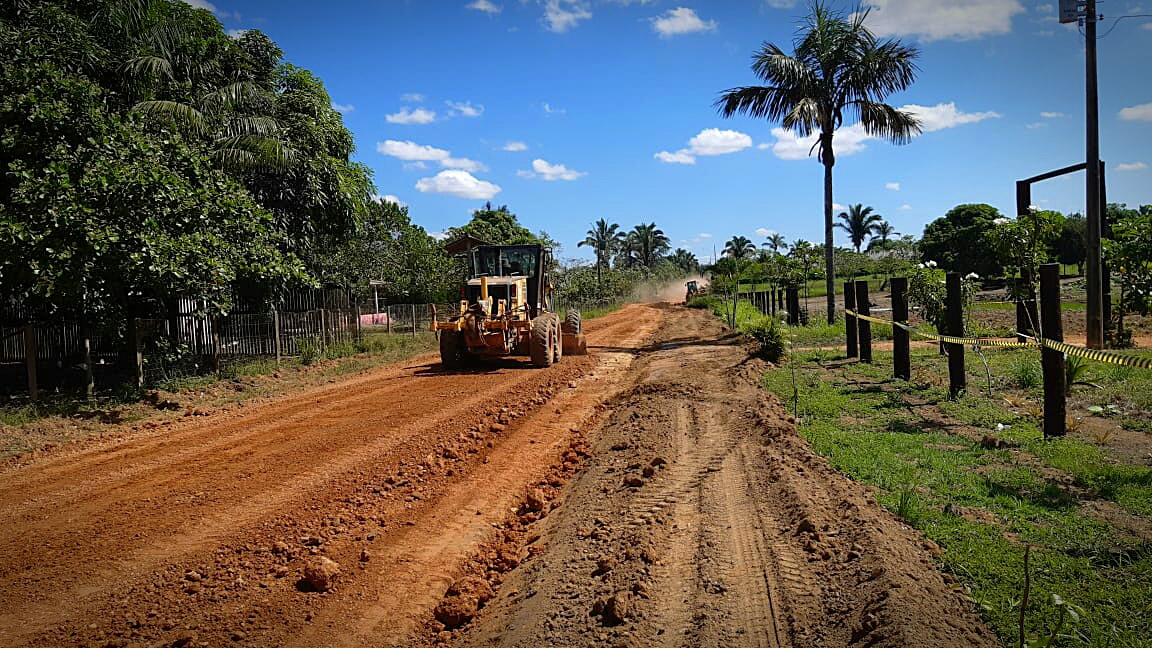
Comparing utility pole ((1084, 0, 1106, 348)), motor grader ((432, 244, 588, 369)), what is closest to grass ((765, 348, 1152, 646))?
utility pole ((1084, 0, 1106, 348))

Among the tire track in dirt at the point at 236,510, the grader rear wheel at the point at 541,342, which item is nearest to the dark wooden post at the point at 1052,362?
the tire track in dirt at the point at 236,510

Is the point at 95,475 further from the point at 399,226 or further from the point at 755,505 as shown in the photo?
the point at 399,226

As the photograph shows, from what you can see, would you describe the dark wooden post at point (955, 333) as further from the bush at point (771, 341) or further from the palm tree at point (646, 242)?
the palm tree at point (646, 242)

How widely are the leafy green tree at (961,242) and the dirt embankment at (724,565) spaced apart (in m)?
43.4

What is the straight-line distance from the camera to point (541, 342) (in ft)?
50.5

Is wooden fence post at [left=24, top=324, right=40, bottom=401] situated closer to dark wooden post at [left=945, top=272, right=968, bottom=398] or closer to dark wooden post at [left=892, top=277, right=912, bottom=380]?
dark wooden post at [left=892, top=277, right=912, bottom=380]

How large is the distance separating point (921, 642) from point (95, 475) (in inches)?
333

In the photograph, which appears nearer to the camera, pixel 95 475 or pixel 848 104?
pixel 95 475

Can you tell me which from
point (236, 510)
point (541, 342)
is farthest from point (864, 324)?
point (236, 510)

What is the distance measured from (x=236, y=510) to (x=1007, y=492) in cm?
658

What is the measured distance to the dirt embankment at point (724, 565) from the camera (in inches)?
149

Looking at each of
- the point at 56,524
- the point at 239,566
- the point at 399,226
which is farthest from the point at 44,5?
the point at 399,226

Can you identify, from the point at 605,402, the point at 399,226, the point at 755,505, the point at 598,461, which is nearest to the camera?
the point at 755,505

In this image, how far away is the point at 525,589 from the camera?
15.6 feet
